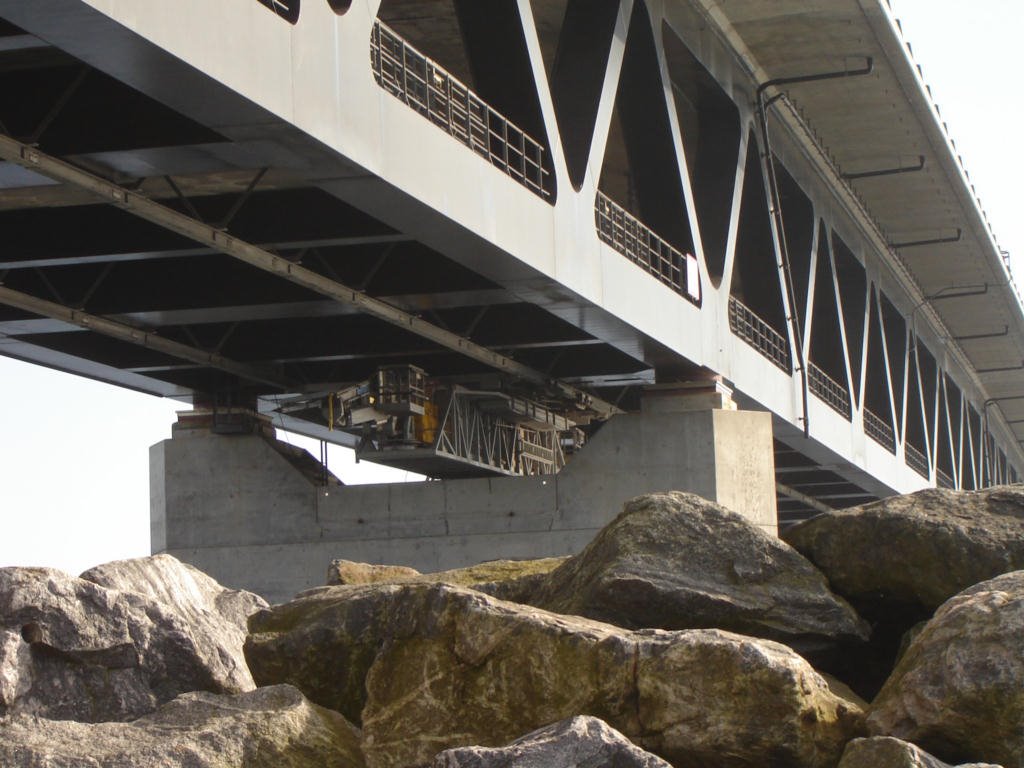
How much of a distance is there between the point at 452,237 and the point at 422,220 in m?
0.90

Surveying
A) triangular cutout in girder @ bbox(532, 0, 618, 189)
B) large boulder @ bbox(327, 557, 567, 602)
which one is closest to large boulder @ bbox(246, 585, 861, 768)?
large boulder @ bbox(327, 557, 567, 602)

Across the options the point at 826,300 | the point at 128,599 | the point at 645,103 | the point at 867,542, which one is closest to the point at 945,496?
the point at 867,542

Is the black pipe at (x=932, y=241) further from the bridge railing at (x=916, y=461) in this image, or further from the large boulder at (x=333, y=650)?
the large boulder at (x=333, y=650)

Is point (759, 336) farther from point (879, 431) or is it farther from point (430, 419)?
point (879, 431)

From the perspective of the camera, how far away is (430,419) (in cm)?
2970

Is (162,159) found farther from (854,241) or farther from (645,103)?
(854,241)

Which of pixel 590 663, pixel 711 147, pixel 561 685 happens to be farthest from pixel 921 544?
pixel 711 147

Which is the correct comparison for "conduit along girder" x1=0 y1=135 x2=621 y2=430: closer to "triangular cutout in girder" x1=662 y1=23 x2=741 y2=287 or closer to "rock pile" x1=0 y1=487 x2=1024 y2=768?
"triangular cutout in girder" x1=662 y1=23 x2=741 y2=287

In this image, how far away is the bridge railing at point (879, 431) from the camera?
4846 cm

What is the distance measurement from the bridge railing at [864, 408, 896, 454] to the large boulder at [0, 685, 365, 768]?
39.8 meters

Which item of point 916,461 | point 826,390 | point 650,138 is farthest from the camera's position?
point 916,461

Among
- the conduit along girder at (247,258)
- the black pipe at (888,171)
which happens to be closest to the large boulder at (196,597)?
the conduit along girder at (247,258)

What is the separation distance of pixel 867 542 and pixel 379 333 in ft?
57.0

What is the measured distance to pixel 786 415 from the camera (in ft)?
110
